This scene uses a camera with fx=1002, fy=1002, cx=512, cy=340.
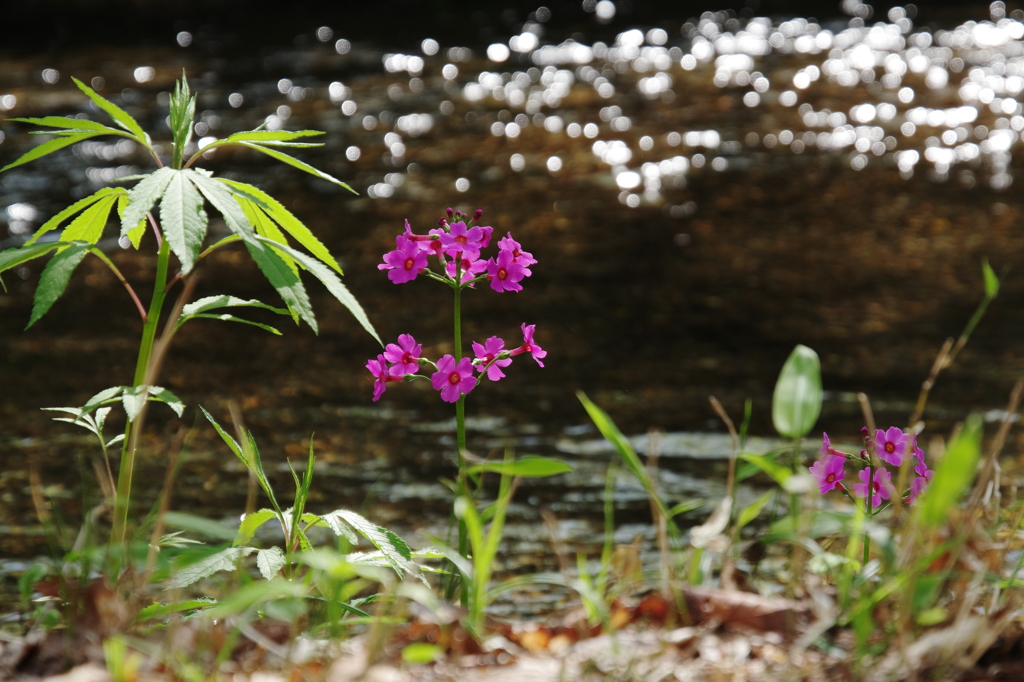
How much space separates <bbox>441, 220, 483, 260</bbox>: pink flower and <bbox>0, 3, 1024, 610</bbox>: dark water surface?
1.47ft

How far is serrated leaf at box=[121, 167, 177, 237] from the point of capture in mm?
1604

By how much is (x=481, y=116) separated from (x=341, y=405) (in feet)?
19.0

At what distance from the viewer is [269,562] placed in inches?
71.1

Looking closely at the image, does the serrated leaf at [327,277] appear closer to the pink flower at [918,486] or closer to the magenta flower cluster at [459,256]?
the magenta flower cluster at [459,256]

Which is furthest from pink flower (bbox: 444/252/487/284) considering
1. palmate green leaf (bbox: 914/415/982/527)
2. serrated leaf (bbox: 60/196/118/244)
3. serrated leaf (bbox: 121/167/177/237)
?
palmate green leaf (bbox: 914/415/982/527)

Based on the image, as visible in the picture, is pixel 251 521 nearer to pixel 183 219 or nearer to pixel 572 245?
pixel 183 219

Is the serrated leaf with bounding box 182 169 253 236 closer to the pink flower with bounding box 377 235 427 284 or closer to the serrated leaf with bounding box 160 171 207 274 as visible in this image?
the serrated leaf with bounding box 160 171 207 274

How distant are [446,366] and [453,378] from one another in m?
0.03

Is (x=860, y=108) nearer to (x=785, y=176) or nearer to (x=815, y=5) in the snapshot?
(x=785, y=176)

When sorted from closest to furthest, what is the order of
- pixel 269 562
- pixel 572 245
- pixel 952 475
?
pixel 952 475 → pixel 269 562 → pixel 572 245

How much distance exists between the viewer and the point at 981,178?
8008 millimetres

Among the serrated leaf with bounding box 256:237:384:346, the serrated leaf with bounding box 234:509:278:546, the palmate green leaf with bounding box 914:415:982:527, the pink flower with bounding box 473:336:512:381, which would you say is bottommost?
the serrated leaf with bounding box 234:509:278:546

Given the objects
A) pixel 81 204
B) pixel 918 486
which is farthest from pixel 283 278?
pixel 918 486

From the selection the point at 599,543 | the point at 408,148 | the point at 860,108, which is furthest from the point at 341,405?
the point at 860,108
